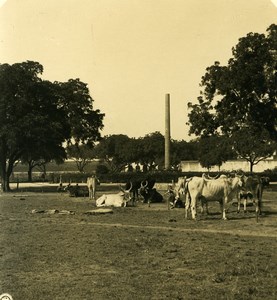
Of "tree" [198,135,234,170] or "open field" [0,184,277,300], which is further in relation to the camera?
"tree" [198,135,234,170]

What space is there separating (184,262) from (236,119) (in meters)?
30.1

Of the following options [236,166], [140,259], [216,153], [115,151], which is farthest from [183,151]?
[140,259]

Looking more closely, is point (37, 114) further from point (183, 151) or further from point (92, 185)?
point (183, 151)

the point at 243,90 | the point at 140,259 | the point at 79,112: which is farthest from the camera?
the point at 79,112

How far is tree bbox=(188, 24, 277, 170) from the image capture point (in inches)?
1554

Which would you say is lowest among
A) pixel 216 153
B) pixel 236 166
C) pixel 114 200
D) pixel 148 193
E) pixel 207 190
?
pixel 114 200

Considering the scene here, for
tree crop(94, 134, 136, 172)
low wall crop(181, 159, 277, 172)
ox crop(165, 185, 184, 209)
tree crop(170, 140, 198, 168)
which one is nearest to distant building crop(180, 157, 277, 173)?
low wall crop(181, 159, 277, 172)

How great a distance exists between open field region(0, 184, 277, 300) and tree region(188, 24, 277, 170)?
21.8 metres

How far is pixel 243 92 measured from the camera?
40.3m

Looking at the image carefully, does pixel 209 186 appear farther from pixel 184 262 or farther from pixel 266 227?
pixel 184 262

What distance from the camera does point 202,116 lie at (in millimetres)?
41281

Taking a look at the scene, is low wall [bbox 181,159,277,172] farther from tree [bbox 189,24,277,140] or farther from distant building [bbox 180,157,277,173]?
tree [bbox 189,24,277,140]

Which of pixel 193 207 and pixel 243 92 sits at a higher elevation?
pixel 243 92

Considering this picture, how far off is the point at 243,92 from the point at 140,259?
30.7 meters
